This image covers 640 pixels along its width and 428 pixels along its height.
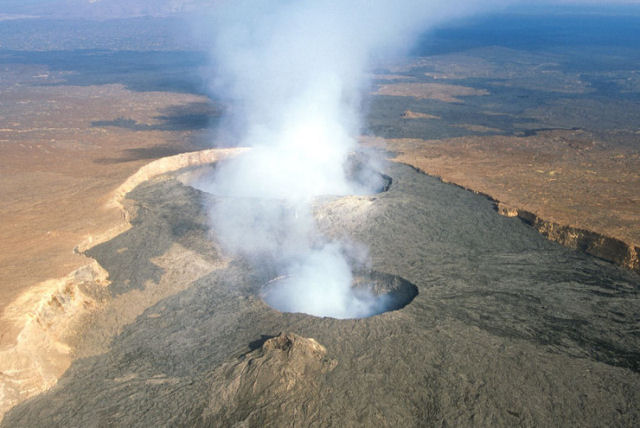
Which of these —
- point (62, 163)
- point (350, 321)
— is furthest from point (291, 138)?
point (350, 321)

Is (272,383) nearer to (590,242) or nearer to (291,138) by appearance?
(590,242)

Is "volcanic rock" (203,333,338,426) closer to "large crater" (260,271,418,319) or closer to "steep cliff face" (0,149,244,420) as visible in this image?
"large crater" (260,271,418,319)

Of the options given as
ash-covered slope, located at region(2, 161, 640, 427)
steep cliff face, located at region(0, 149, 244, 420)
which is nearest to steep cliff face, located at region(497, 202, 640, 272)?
ash-covered slope, located at region(2, 161, 640, 427)

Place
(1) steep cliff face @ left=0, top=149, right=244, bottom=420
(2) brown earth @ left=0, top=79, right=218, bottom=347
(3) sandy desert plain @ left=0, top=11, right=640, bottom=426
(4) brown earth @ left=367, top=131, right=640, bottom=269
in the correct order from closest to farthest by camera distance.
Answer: (3) sandy desert plain @ left=0, top=11, right=640, bottom=426, (1) steep cliff face @ left=0, top=149, right=244, bottom=420, (2) brown earth @ left=0, top=79, right=218, bottom=347, (4) brown earth @ left=367, top=131, right=640, bottom=269

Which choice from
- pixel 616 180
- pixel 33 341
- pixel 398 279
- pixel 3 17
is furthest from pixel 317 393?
pixel 3 17

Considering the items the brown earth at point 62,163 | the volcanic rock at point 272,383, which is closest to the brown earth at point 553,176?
the volcanic rock at point 272,383

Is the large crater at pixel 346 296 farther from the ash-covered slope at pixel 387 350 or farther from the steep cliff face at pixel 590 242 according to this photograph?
the steep cliff face at pixel 590 242
